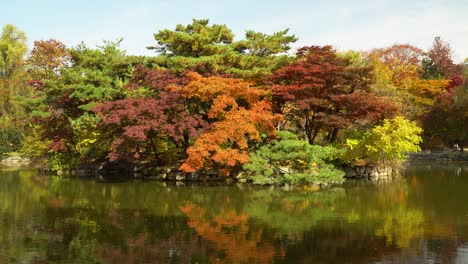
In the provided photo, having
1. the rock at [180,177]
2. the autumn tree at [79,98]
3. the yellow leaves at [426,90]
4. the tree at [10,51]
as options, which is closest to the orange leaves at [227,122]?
the rock at [180,177]

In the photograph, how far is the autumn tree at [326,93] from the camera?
77.3 ft

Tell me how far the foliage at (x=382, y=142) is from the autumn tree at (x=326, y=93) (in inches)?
29.1

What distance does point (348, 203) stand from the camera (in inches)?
647

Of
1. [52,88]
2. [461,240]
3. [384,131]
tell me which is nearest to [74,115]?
[52,88]

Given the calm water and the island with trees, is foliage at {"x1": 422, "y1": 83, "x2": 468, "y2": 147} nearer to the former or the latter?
the island with trees

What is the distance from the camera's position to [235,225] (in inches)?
509

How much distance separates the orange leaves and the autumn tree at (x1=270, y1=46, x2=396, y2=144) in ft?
4.80

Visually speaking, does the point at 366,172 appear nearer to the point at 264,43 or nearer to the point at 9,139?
the point at 264,43

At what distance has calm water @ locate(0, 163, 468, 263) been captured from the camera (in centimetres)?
978

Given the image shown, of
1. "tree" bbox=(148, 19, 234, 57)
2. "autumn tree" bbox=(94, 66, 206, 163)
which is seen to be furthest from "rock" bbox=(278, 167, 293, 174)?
"tree" bbox=(148, 19, 234, 57)

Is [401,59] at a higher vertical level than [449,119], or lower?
higher

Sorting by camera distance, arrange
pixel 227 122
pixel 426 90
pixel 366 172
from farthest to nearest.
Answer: pixel 426 90 < pixel 366 172 < pixel 227 122

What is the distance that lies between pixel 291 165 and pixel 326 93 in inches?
171

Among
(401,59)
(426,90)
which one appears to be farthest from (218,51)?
(401,59)
